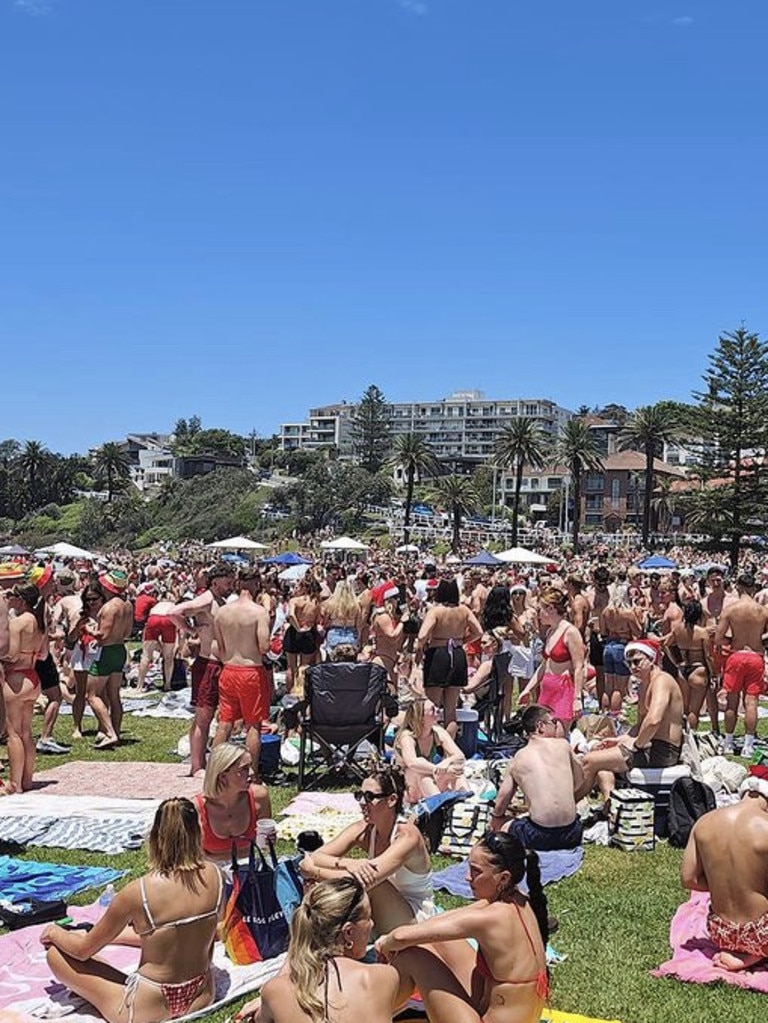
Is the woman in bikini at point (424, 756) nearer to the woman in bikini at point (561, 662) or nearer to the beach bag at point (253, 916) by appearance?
the woman in bikini at point (561, 662)

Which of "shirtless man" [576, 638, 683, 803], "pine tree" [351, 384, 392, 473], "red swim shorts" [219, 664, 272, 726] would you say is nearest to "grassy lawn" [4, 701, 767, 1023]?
"shirtless man" [576, 638, 683, 803]

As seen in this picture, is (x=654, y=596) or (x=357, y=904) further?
(x=654, y=596)

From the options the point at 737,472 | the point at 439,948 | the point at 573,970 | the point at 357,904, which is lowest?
the point at 573,970

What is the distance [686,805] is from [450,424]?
142 metres

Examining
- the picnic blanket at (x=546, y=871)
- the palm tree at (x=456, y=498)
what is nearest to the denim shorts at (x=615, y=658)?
the picnic blanket at (x=546, y=871)

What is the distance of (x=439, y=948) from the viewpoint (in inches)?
140

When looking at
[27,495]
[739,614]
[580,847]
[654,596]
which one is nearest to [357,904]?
[580,847]

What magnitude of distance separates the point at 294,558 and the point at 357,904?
85.0 ft

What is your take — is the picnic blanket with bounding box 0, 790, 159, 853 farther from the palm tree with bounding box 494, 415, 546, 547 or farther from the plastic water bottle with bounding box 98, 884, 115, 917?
A: the palm tree with bounding box 494, 415, 546, 547

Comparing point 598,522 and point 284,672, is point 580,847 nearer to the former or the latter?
point 284,672

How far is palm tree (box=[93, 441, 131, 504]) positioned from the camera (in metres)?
96.2

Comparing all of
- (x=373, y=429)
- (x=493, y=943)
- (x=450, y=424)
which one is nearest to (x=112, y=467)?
(x=373, y=429)

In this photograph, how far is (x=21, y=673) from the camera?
6.95 m

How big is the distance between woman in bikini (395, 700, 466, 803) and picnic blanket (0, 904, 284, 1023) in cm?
229
